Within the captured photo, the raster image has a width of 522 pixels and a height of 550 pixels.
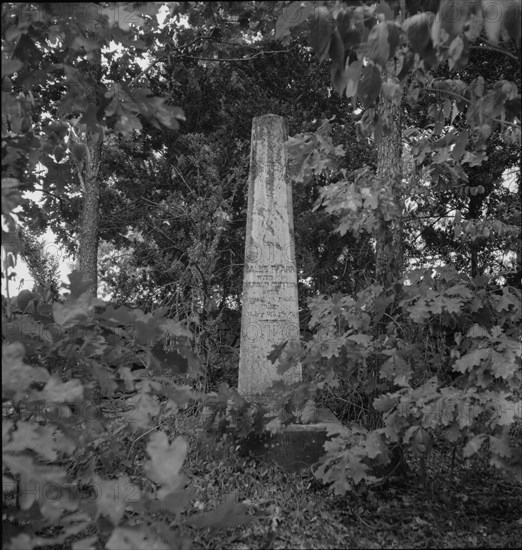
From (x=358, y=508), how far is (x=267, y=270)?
7.43 feet

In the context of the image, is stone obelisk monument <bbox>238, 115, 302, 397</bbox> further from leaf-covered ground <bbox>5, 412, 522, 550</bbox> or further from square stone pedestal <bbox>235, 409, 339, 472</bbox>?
leaf-covered ground <bbox>5, 412, 522, 550</bbox>

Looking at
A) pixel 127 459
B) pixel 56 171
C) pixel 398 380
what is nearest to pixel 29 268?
pixel 127 459

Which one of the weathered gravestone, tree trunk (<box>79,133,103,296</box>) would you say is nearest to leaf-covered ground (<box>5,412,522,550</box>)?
the weathered gravestone

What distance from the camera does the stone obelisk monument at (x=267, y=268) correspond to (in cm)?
498

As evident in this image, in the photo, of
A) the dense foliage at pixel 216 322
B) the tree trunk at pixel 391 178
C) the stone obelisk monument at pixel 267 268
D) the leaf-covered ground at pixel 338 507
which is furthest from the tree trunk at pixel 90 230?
the tree trunk at pixel 391 178

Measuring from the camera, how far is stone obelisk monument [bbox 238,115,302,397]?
498cm

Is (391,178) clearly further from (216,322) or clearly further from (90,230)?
(90,230)

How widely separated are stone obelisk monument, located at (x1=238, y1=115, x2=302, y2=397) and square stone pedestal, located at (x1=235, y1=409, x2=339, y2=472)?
26.9 inches

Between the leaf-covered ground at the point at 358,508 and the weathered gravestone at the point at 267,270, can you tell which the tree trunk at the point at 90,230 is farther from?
the leaf-covered ground at the point at 358,508

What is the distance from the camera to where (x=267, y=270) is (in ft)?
16.7

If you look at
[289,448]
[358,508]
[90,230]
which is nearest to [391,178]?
[289,448]

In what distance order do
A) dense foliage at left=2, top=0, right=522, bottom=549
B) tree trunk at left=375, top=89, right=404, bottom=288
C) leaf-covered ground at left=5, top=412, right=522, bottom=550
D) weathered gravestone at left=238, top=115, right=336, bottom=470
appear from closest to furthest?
dense foliage at left=2, top=0, right=522, bottom=549 < leaf-covered ground at left=5, top=412, right=522, bottom=550 < tree trunk at left=375, top=89, right=404, bottom=288 < weathered gravestone at left=238, top=115, right=336, bottom=470

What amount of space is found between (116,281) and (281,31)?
27.2 ft

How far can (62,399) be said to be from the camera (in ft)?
5.88
